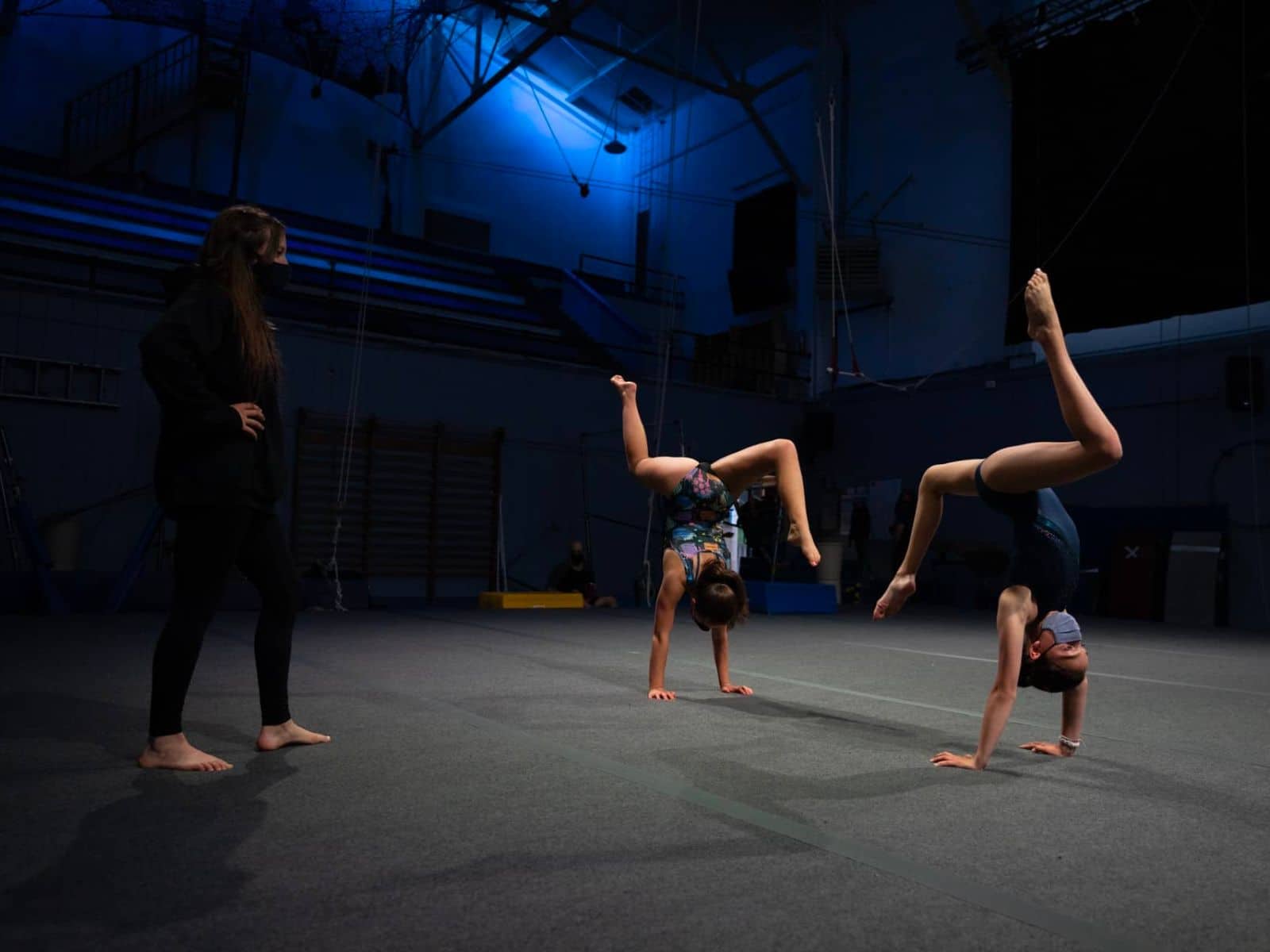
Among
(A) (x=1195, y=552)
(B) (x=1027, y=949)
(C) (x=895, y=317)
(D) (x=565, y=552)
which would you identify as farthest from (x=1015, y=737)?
(C) (x=895, y=317)

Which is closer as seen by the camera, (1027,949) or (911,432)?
(1027,949)

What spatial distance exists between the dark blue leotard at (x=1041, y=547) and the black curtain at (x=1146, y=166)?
23.6 feet

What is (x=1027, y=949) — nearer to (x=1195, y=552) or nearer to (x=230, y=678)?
(x=230, y=678)

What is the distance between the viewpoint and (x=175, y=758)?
7.64 feet

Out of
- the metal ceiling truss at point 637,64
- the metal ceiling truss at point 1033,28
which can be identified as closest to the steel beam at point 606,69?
the metal ceiling truss at point 637,64

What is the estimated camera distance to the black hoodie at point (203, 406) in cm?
223

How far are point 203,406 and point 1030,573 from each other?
207cm

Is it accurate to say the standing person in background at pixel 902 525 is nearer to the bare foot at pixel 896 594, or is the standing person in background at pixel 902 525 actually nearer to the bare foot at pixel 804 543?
the bare foot at pixel 804 543

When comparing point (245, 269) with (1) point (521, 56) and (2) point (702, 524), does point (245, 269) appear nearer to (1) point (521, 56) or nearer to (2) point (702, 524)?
(2) point (702, 524)

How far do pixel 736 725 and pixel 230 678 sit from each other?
203 cm

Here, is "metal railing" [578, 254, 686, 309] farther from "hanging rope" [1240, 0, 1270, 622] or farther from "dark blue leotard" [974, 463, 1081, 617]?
"dark blue leotard" [974, 463, 1081, 617]

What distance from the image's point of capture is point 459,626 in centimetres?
674

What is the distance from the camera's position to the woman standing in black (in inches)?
88.5

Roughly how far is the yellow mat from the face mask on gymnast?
20.2 feet
